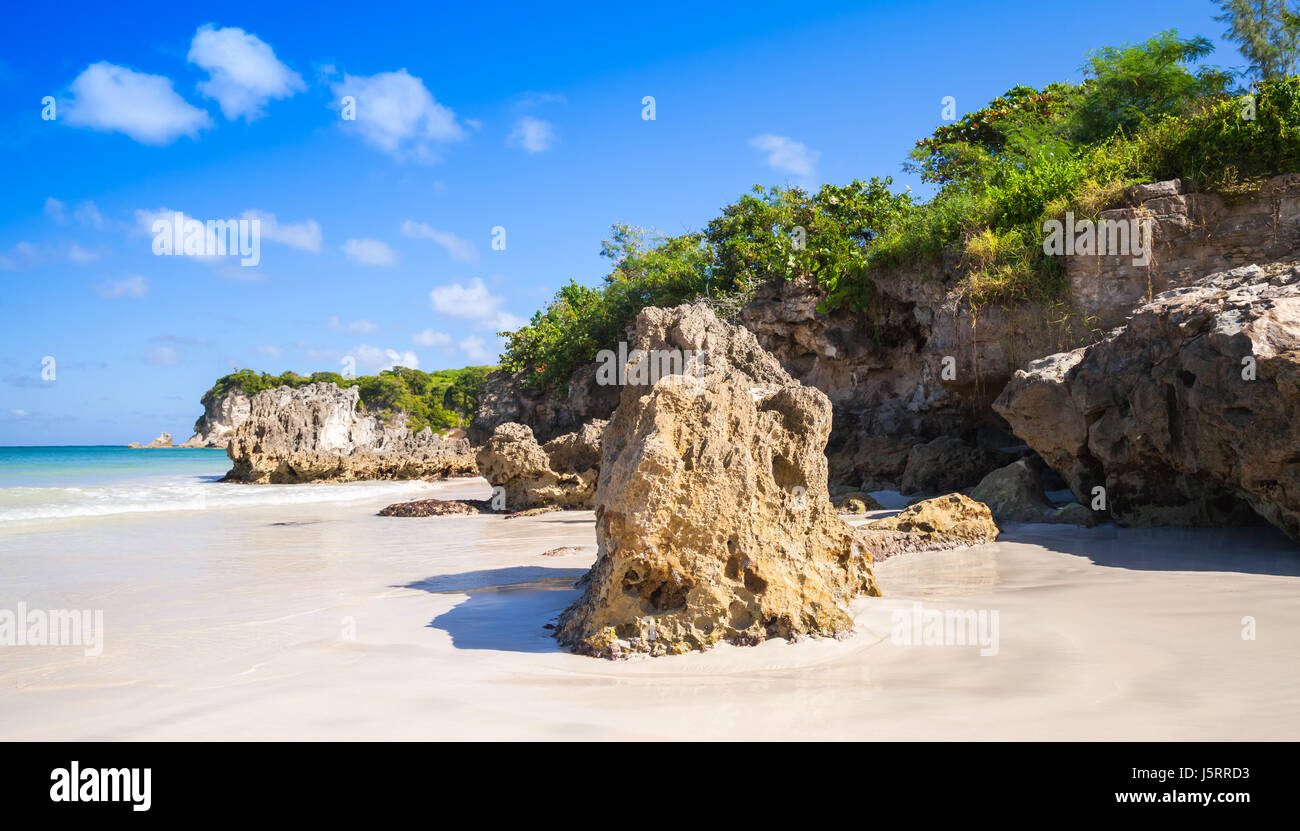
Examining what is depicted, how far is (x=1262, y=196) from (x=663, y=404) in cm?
985

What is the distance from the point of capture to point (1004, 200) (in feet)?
38.2

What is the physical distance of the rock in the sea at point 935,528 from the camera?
22.9 ft

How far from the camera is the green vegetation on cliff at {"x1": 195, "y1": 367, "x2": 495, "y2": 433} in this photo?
59938 mm

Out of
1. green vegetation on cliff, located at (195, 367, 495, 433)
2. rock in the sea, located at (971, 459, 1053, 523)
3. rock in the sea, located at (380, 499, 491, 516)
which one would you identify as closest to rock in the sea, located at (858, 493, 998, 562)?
rock in the sea, located at (971, 459, 1053, 523)

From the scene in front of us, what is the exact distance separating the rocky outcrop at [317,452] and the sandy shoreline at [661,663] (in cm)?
1861

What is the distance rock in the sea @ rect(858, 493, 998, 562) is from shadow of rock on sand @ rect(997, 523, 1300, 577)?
326mm

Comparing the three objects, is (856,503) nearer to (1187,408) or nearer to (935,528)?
(935,528)

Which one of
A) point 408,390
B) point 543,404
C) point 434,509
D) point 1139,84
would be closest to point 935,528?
point 434,509

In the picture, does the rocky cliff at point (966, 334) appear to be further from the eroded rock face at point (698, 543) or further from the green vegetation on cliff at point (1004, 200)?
the eroded rock face at point (698, 543)

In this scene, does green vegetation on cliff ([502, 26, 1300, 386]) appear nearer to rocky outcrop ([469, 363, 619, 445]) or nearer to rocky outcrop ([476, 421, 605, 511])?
rocky outcrop ([469, 363, 619, 445])

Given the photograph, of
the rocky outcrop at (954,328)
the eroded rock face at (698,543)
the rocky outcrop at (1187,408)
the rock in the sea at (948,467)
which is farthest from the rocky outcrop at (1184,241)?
the eroded rock face at (698,543)
